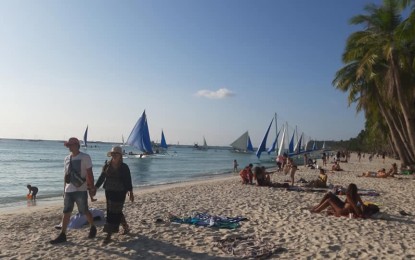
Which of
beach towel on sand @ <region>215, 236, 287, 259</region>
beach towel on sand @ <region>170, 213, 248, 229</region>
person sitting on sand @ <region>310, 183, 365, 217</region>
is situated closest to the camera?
beach towel on sand @ <region>215, 236, 287, 259</region>

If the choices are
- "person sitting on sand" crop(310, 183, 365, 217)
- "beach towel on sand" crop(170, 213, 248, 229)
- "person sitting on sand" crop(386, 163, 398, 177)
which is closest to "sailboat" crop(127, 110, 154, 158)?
"person sitting on sand" crop(386, 163, 398, 177)

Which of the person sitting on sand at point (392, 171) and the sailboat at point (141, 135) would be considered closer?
the person sitting on sand at point (392, 171)

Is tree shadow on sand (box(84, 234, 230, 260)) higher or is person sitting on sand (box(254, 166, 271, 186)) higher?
person sitting on sand (box(254, 166, 271, 186))

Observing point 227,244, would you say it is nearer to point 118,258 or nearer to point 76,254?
point 118,258

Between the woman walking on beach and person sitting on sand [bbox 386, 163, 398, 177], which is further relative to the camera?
person sitting on sand [bbox 386, 163, 398, 177]

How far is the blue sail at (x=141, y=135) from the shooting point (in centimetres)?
5041

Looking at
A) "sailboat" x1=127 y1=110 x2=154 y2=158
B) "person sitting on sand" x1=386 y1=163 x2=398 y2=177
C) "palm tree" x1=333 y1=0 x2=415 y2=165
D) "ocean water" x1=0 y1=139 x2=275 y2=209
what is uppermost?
"palm tree" x1=333 y1=0 x2=415 y2=165

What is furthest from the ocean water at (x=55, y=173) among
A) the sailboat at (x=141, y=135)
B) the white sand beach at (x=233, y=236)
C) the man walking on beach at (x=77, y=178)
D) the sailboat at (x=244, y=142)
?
the sailboat at (x=244, y=142)

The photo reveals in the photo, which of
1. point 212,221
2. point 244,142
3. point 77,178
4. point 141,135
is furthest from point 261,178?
point 244,142

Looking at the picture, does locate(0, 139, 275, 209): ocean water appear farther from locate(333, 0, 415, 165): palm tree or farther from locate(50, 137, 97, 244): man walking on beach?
locate(333, 0, 415, 165): palm tree

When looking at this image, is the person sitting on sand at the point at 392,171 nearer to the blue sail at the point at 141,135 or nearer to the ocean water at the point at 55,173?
the ocean water at the point at 55,173

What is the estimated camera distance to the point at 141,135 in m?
51.7

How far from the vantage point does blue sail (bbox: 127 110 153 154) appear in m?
50.4

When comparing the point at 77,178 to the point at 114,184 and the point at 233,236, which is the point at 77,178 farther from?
the point at 233,236
